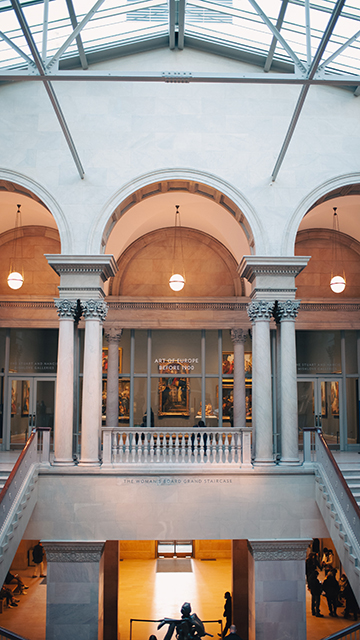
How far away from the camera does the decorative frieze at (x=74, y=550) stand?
1166 cm

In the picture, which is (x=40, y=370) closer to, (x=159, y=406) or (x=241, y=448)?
(x=159, y=406)

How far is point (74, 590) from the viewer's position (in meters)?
11.5

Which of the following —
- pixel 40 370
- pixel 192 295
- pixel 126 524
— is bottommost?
pixel 126 524

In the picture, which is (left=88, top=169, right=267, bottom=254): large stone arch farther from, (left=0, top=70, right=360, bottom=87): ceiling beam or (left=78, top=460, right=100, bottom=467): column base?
(left=78, top=460, right=100, bottom=467): column base

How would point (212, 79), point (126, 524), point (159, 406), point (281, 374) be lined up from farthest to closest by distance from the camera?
point (159, 406) → point (281, 374) → point (126, 524) → point (212, 79)

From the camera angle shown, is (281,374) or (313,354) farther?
(313,354)

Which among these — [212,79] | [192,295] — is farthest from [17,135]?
[192,295]

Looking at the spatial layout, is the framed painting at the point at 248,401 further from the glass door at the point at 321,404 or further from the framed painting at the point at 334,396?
the framed painting at the point at 334,396

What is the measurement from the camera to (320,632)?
13.2 m

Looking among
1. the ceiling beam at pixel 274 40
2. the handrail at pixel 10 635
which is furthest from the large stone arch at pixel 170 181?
the handrail at pixel 10 635

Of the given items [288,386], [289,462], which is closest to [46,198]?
[288,386]

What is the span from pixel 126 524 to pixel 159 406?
6464 millimetres

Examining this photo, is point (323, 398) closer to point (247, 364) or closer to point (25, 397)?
point (247, 364)

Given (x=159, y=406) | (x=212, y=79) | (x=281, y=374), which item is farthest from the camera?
(x=159, y=406)
